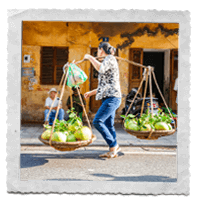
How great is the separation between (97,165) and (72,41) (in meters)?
6.09

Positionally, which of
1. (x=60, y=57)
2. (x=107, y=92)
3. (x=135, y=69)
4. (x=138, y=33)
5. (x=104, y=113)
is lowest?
(x=104, y=113)

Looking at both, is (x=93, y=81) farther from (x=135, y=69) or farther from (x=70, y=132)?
(x=70, y=132)

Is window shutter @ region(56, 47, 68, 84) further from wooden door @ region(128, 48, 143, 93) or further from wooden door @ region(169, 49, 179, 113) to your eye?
wooden door @ region(169, 49, 179, 113)

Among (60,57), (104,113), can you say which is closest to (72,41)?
(60,57)

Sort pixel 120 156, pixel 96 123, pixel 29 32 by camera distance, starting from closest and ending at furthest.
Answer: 1. pixel 96 123
2. pixel 120 156
3. pixel 29 32

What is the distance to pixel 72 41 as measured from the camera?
923 centimetres

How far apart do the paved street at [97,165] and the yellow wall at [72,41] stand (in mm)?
4161

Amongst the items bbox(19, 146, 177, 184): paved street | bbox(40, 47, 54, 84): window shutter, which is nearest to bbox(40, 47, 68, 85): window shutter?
bbox(40, 47, 54, 84): window shutter

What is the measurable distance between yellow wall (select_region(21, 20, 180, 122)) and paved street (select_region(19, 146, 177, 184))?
416 centimetres
